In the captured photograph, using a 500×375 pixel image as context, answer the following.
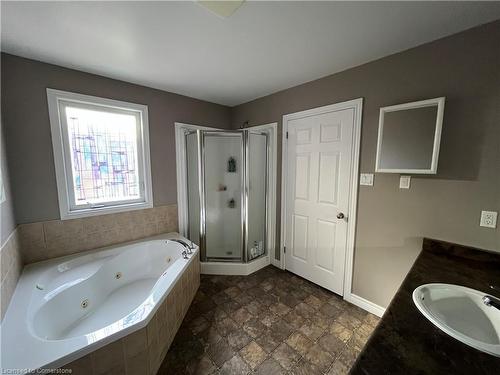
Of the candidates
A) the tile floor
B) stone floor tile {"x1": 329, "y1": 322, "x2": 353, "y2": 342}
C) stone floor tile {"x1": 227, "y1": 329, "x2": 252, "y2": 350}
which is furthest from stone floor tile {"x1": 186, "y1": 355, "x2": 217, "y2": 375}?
stone floor tile {"x1": 329, "y1": 322, "x2": 353, "y2": 342}

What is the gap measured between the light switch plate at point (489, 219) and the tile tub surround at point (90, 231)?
2921 millimetres

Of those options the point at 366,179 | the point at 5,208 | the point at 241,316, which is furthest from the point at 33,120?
the point at 366,179

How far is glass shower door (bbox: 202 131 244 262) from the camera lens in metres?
2.65

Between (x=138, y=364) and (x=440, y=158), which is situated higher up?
(x=440, y=158)

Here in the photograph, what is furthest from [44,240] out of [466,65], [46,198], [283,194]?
[466,65]

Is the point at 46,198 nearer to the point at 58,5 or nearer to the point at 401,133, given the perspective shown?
the point at 58,5

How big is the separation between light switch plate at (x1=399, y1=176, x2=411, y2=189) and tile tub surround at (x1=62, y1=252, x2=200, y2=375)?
81.7 inches

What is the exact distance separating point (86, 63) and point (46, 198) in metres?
1.31

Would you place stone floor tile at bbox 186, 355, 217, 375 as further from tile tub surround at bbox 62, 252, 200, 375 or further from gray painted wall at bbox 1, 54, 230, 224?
gray painted wall at bbox 1, 54, 230, 224

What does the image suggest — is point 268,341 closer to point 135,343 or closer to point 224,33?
point 135,343

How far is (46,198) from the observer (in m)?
1.84

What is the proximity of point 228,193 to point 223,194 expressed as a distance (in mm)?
75

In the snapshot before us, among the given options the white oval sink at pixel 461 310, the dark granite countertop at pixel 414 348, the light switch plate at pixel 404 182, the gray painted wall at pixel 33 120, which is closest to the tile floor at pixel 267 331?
the white oval sink at pixel 461 310

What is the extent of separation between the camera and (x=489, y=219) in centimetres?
130
